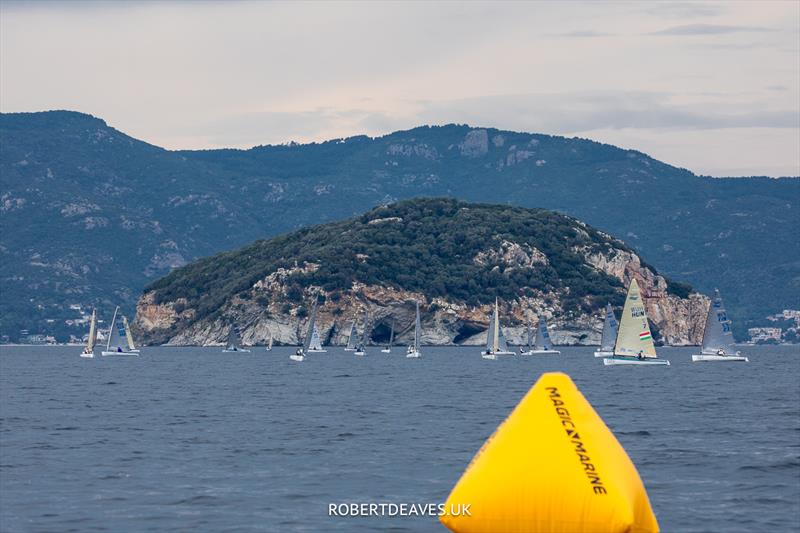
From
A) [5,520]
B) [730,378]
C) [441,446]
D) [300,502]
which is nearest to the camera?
[5,520]

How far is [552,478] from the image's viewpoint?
1134 cm

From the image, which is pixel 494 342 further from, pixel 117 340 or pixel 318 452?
pixel 318 452

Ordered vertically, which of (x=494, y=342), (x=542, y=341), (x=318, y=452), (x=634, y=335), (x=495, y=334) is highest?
(x=634, y=335)

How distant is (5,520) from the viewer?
25.0 metres

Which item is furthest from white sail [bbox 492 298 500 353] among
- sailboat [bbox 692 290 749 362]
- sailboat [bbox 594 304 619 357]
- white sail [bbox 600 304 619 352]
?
sailboat [bbox 692 290 749 362]

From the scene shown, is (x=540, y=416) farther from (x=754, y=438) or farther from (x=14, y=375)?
(x=14, y=375)

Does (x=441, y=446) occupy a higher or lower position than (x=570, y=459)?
lower

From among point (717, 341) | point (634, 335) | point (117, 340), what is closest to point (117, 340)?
point (117, 340)

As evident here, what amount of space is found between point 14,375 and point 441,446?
3111 inches

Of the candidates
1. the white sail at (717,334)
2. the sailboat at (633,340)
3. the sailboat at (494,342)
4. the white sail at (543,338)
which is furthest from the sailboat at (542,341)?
the sailboat at (633,340)

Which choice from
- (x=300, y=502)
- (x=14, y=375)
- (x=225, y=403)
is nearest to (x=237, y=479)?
(x=300, y=502)

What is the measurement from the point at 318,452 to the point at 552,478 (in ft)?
86.9

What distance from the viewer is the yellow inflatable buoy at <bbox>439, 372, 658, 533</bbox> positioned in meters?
11.3

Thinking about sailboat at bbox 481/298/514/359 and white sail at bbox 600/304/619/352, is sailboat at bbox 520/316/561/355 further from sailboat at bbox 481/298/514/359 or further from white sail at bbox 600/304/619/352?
white sail at bbox 600/304/619/352
